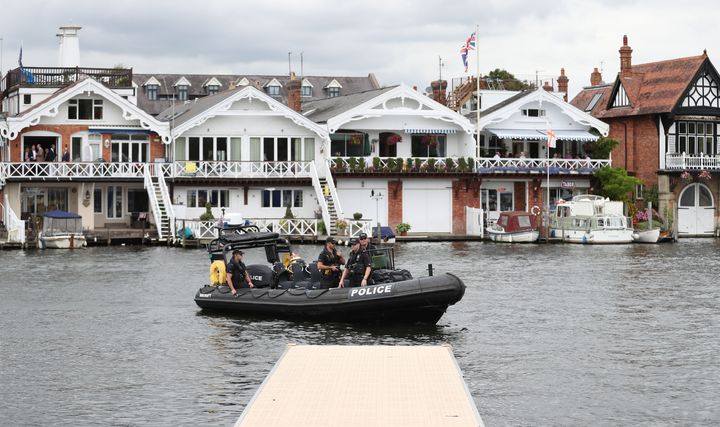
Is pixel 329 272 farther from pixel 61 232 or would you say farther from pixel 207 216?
pixel 61 232

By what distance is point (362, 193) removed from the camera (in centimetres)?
6538

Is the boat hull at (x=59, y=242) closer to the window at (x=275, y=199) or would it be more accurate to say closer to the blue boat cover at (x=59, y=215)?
the blue boat cover at (x=59, y=215)

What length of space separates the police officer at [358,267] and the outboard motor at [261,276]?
347 centimetres

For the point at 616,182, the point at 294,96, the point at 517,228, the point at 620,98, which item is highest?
the point at 294,96

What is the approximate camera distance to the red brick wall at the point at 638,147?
6894 centimetres

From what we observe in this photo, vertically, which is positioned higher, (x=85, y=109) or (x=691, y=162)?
(x=85, y=109)

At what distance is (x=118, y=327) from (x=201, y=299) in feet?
9.03

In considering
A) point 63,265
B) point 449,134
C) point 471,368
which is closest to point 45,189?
point 63,265

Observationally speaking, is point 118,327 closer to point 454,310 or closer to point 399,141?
point 454,310

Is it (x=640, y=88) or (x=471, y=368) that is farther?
(x=640, y=88)

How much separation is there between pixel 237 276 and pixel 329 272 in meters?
3.22

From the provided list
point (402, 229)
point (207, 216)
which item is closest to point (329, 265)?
point (207, 216)

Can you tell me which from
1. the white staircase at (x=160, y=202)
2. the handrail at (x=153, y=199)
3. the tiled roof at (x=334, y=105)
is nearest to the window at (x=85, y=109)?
the white staircase at (x=160, y=202)

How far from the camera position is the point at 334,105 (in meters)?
72.8
